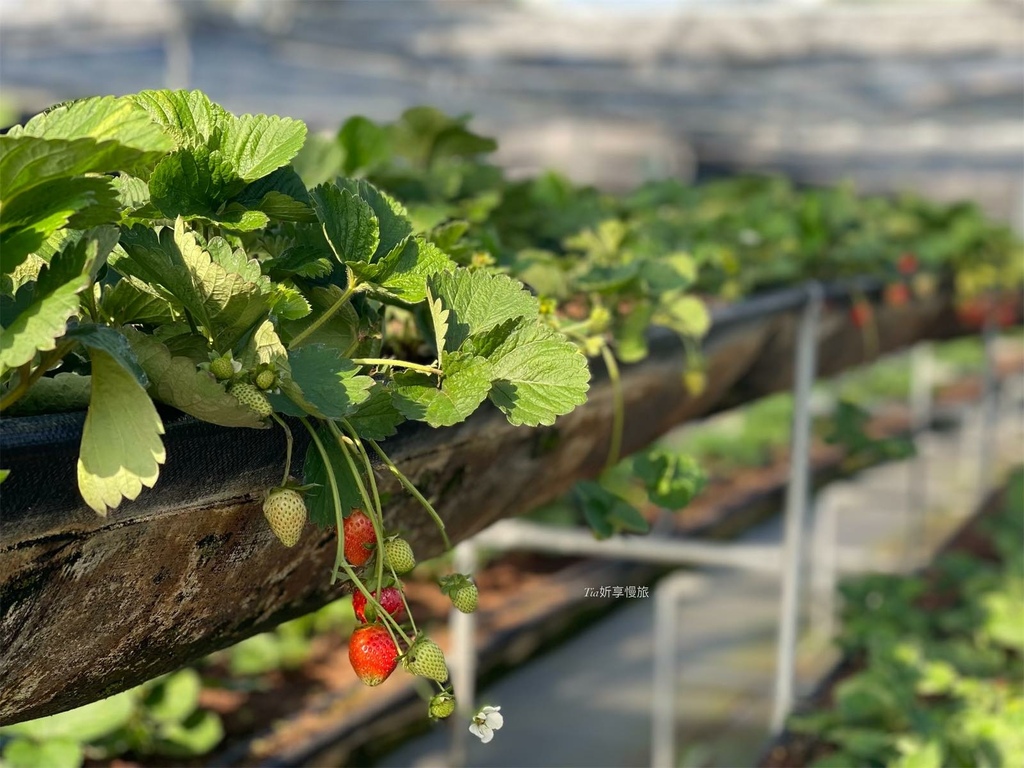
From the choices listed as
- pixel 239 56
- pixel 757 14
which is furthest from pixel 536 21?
pixel 239 56

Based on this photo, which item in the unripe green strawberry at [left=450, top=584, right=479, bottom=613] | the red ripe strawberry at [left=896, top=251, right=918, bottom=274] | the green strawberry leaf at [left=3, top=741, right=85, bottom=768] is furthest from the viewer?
the red ripe strawberry at [left=896, top=251, right=918, bottom=274]

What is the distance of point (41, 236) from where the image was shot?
635 mm

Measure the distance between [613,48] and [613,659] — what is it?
442cm

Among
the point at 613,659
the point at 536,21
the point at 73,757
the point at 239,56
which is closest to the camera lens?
the point at 73,757

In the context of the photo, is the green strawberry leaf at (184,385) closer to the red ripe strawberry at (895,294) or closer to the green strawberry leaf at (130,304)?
the green strawberry leaf at (130,304)

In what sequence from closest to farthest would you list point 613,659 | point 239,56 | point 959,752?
point 959,752 < point 613,659 < point 239,56

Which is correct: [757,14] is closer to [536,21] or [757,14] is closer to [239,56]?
[536,21]

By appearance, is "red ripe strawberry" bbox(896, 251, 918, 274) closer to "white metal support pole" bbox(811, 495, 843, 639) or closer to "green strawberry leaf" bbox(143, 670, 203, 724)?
"white metal support pole" bbox(811, 495, 843, 639)

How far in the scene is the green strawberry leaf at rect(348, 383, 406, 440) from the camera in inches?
30.7

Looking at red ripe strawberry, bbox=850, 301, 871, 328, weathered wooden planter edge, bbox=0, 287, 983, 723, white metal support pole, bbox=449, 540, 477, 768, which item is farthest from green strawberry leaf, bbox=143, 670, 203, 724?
red ripe strawberry, bbox=850, 301, 871, 328

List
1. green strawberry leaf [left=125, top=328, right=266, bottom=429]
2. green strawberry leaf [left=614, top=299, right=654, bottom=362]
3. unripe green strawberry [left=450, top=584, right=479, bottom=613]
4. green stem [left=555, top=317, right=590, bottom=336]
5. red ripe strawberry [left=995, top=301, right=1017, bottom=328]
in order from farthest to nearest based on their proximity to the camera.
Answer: red ripe strawberry [left=995, top=301, right=1017, bottom=328]
green strawberry leaf [left=614, top=299, right=654, bottom=362]
green stem [left=555, top=317, right=590, bottom=336]
unripe green strawberry [left=450, top=584, right=479, bottom=613]
green strawberry leaf [left=125, top=328, right=266, bottom=429]

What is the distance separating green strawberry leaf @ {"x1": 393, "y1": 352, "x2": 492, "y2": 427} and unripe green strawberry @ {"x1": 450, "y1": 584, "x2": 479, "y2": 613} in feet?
0.36

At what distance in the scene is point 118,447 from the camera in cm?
62

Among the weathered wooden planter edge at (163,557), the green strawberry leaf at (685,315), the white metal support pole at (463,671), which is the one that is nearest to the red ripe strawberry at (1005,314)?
the white metal support pole at (463,671)
